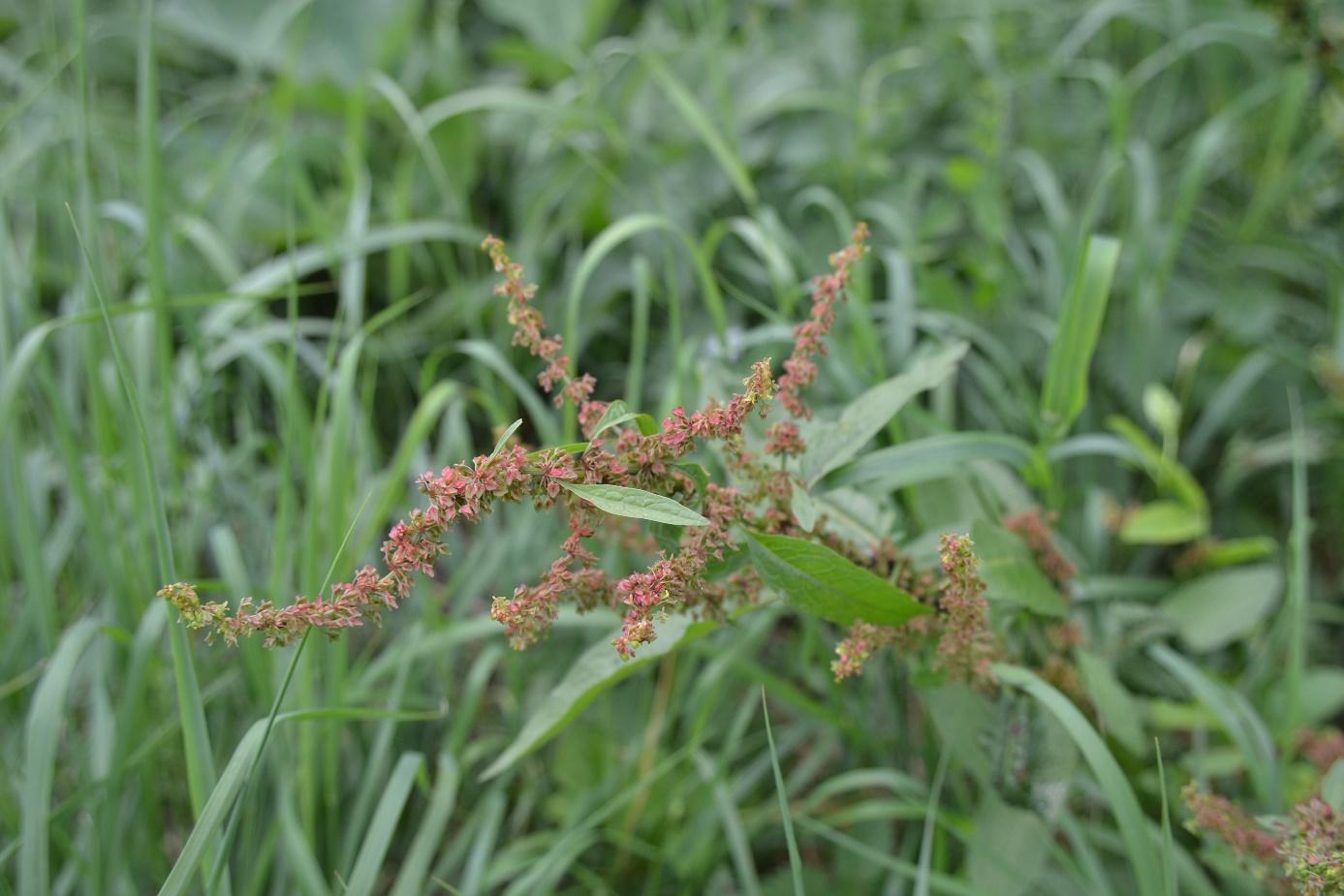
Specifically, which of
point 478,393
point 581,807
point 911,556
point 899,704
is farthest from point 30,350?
point 899,704

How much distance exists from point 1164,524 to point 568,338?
0.86 m

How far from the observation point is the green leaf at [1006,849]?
3.63 ft

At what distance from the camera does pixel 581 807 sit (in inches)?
54.7

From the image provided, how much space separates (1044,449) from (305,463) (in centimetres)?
93

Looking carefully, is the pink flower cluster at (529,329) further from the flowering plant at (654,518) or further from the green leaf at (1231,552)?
the green leaf at (1231,552)

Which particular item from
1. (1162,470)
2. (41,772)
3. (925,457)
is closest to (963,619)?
(925,457)

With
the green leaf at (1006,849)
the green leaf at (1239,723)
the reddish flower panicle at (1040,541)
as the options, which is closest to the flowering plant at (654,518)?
the reddish flower panicle at (1040,541)

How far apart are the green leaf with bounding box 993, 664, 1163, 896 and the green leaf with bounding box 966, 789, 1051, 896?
5.7 inches

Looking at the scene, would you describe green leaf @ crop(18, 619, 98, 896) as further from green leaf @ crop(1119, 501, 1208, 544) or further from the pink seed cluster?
green leaf @ crop(1119, 501, 1208, 544)

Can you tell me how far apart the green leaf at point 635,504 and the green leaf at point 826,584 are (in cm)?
13

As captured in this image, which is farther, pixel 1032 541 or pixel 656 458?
pixel 1032 541

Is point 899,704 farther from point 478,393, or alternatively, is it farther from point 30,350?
point 30,350

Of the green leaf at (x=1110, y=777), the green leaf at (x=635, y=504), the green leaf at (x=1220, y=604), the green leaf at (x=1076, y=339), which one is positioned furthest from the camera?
the green leaf at (x=1220, y=604)

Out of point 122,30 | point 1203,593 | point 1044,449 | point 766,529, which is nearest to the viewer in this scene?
point 766,529
